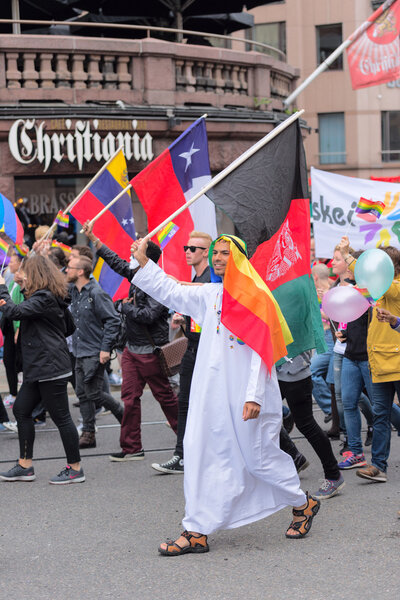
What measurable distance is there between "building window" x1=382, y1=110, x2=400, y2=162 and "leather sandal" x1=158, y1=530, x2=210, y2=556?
33451 millimetres

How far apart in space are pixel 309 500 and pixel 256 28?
110 ft

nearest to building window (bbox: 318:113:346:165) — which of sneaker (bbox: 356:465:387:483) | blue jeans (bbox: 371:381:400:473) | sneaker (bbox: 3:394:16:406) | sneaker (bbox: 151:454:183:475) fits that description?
sneaker (bbox: 3:394:16:406)

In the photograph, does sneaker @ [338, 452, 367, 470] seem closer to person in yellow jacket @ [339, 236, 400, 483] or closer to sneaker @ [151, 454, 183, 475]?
person in yellow jacket @ [339, 236, 400, 483]

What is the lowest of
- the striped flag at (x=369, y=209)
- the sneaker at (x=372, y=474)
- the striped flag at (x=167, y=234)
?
the sneaker at (x=372, y=474)

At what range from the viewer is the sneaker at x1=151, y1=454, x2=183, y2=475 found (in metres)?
7.17

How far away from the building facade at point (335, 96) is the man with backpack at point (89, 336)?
94.3 ft

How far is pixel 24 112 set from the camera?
570 inches

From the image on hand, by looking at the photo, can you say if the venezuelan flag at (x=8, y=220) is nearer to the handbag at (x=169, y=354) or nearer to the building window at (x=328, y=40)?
the handbag at (x=169, y=354)

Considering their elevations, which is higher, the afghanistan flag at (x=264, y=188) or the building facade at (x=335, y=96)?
the building facade at (x=335, y=96)

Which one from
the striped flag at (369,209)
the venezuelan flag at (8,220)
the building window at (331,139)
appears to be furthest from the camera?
the building window at (331,139)

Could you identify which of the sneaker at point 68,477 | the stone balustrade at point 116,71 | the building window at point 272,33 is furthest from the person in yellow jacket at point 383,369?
the building window at point 272,33

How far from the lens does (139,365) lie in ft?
25.5

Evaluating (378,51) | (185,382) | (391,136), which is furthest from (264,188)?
(391,136)

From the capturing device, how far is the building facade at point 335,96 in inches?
1432
